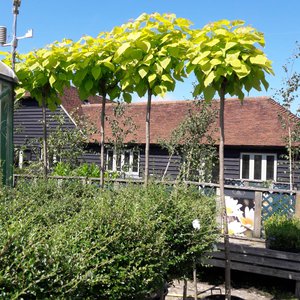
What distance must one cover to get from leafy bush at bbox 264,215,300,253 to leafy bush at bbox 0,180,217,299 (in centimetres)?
224

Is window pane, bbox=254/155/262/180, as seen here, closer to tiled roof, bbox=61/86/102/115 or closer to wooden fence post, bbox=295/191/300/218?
tiled roof, bbox=61/86/102/115

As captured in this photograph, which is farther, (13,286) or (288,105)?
(288,105)

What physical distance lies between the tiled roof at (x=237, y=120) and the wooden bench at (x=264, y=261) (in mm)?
11379

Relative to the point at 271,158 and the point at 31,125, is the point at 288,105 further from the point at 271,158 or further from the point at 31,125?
the point at 31,125

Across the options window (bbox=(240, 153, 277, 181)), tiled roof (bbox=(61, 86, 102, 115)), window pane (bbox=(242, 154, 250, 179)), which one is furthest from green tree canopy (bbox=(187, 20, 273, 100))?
tiled roof (bbox=(61, 86, 102, 115))

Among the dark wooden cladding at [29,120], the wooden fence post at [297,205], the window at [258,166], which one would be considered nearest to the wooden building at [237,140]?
the window at [258,166]

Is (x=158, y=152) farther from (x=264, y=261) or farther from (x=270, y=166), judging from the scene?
(x=264, y=261)

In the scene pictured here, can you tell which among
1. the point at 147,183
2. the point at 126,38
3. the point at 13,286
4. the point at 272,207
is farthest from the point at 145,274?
the point at 272,207

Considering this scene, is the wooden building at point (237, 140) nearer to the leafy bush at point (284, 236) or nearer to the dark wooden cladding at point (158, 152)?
the dark wooden cladding at point (158, 152)

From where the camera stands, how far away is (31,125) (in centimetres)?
2675

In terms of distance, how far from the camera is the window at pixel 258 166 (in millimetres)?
19891

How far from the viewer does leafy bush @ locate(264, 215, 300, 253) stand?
287 inches

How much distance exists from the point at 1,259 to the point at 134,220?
1.49 meters

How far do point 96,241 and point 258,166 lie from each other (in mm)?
17904
